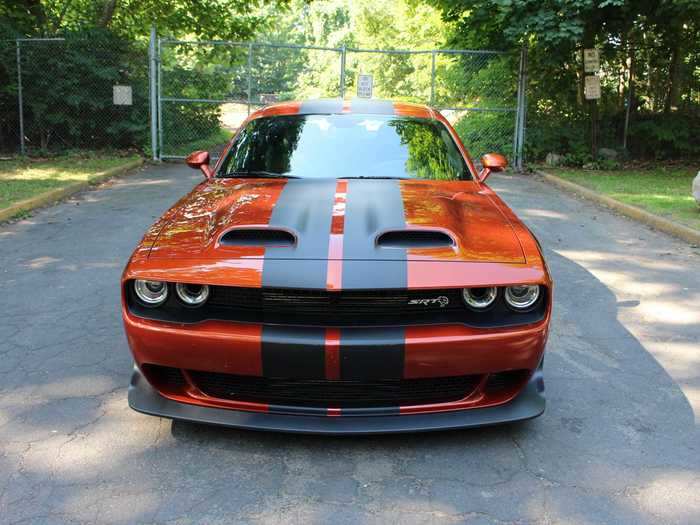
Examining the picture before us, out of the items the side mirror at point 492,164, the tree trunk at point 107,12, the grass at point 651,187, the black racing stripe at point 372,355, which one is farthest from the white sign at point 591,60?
the black racing stripe at point 372,355

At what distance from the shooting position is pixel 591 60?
13.4 m

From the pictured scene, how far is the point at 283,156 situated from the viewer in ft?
14.0

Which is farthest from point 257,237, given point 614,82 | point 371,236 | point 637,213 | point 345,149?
point 614,82

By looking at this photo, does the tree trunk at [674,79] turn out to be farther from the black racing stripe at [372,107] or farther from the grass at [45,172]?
the black racing stripe at [372,107]

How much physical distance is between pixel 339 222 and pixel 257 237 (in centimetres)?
38

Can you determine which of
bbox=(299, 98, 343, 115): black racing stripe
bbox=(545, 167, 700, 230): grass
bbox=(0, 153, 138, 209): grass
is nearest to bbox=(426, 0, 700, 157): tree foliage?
bbox=(545, 167, 700, 230): grass

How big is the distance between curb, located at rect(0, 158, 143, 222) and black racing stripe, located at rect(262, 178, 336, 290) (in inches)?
226

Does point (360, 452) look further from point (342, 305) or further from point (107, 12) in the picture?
point (107, 12)

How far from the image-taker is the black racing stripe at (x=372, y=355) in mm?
2672

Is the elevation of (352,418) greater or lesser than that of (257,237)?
lesser

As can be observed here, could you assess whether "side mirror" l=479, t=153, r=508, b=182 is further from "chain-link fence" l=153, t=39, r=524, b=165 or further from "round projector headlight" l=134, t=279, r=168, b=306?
"chain-link fence" l=153, t=39, r=524, b=165

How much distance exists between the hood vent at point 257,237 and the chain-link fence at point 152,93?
35.5 ft

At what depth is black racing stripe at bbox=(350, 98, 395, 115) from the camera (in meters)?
4.65

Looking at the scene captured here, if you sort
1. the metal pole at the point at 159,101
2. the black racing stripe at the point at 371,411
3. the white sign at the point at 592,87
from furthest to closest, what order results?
the metal pole at the point at 159,101 < the white sign at the point at 592,87 < the black racing stripe at the point at 371,411
